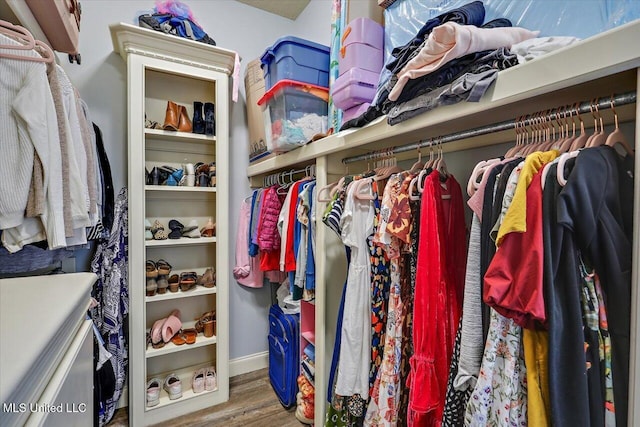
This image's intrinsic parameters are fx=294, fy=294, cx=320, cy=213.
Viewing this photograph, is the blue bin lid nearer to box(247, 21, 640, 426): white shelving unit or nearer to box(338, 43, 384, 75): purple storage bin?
box(338, 43, 384, 75): purple storage bin

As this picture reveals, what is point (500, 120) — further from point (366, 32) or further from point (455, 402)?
point (455, 402)

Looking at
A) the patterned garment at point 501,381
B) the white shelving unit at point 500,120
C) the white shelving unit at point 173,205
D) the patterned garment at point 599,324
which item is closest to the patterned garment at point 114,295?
the white shelving unit at point 173,205

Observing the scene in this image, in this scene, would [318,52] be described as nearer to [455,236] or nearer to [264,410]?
[455,236]

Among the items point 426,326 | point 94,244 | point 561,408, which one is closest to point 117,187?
point 94,244

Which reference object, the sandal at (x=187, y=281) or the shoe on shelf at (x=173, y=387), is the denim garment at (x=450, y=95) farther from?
the shoe on shelf at (x=173, y=387)

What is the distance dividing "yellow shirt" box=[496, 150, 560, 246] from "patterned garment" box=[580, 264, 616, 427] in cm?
14

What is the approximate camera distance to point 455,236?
3.02ft

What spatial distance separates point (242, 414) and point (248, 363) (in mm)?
506

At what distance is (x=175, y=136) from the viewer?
178 centimetres

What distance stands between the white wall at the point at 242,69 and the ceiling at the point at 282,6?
0.12ft

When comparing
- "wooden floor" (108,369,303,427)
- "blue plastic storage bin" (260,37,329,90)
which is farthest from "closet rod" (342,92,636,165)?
"wooden floor" (108,369,303,427)

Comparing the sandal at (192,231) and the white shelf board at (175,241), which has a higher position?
the sandal at (192,231)

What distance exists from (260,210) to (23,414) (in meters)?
1.49

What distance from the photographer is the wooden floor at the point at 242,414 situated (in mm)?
1655
